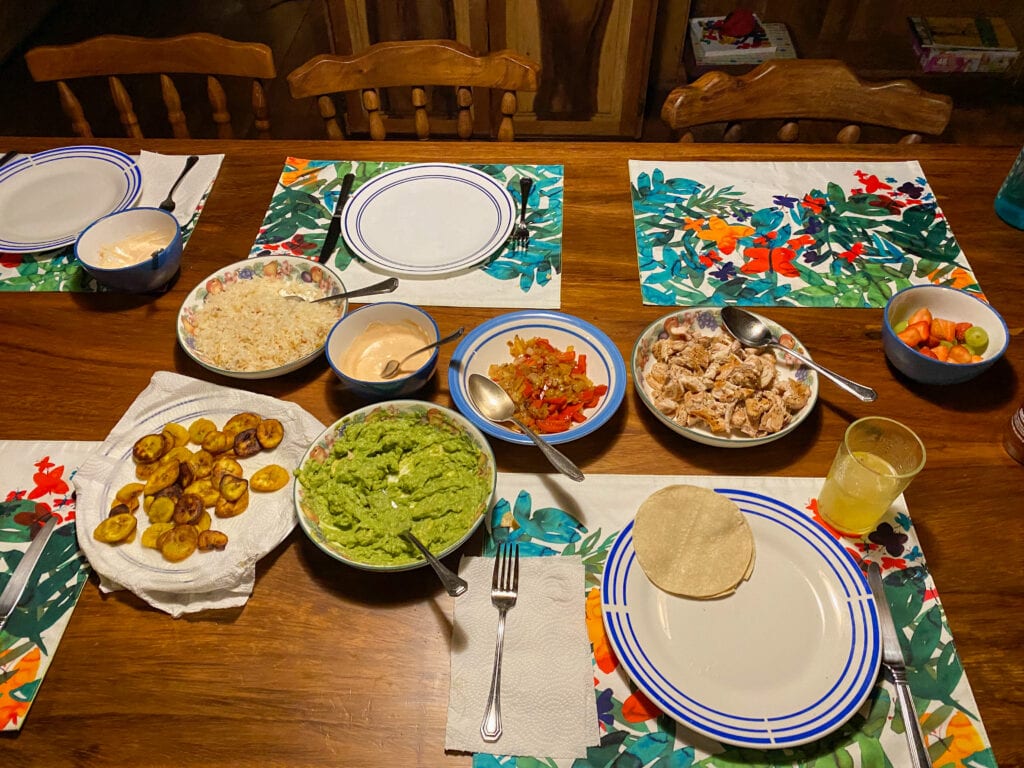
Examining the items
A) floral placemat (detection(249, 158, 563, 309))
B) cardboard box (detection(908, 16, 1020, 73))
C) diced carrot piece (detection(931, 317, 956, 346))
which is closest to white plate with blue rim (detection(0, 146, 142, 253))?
floral placemat (detection(249, 158, 563, 309))

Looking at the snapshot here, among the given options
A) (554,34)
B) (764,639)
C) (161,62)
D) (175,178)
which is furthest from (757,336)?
(554,34)

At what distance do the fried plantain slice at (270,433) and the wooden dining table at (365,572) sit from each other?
0.08 metres

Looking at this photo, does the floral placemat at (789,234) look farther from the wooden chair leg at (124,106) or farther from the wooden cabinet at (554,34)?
the wooden cabinet at (554,34)

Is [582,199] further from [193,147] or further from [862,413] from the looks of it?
[193,147]

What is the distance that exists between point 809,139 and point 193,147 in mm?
3152

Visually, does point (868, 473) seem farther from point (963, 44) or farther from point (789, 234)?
point (963, 44)

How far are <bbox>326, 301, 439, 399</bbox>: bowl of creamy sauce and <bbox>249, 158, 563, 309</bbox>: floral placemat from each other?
13 centimetres

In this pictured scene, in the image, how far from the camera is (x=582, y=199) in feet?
5.51

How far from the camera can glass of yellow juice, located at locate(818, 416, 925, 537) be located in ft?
3.41

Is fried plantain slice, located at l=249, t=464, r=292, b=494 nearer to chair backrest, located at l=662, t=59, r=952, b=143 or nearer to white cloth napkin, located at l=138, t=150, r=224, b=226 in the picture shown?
white cloth napkin, located at l=138, t=150, r=224, b=226

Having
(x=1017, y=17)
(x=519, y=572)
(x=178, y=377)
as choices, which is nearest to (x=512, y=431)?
(x=519, y=572)

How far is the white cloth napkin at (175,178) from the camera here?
1694 millimetres

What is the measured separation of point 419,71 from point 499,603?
1.50m

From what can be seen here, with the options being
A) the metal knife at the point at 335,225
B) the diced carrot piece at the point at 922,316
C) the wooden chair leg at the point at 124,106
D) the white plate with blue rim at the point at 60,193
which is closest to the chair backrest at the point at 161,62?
the wooden chair leg at the point at 124,106
